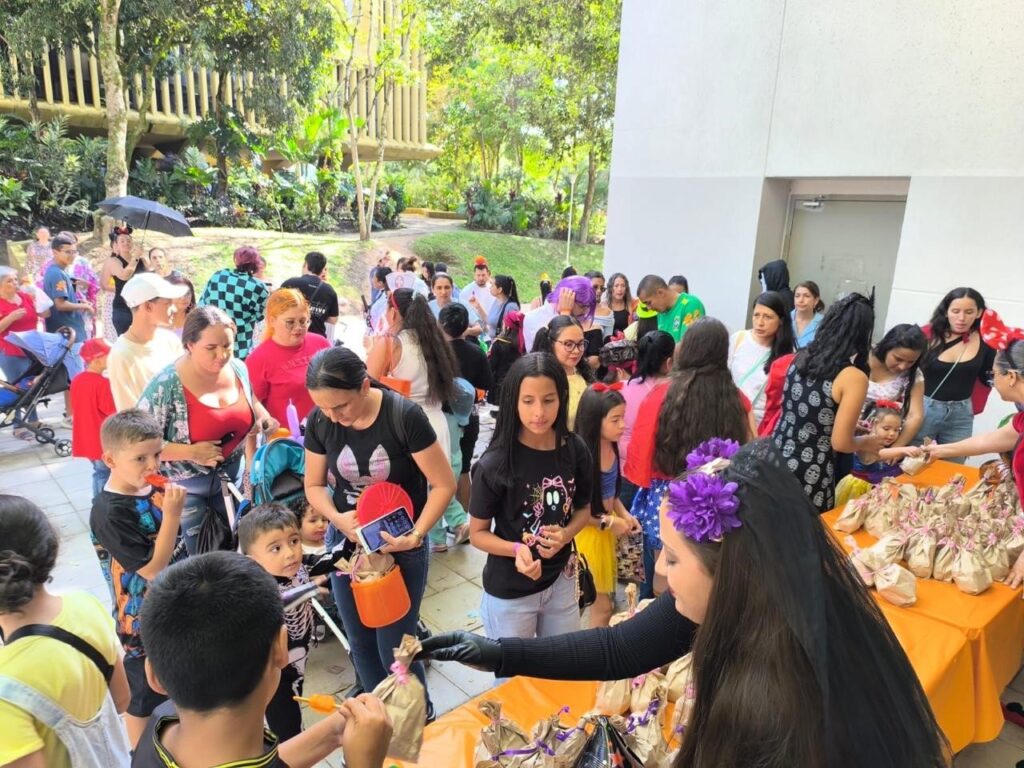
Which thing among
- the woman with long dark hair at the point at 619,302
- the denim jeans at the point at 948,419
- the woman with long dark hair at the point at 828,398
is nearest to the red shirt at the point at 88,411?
the woman with long dark hair at the point at 828,398

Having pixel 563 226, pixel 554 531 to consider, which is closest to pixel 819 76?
pixel 554 531

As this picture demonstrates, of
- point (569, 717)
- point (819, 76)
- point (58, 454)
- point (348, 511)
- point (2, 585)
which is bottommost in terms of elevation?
point (58, 454)

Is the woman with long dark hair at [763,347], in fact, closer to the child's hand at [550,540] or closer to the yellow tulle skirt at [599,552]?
the yellow tulle skirt at [599,552]

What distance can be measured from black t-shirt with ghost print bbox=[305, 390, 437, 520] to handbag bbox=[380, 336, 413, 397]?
4.07 feet

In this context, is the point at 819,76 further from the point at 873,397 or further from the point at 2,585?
the point at 2,585

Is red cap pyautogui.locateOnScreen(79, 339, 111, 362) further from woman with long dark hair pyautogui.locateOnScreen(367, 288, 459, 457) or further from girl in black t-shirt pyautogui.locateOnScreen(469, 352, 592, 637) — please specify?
girl in black t-shirt pyautogui.locateOnScreen(469, 352, 592, 637)

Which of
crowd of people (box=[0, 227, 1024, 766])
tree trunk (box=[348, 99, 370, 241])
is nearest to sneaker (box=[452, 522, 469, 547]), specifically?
crowd of people (box=[0, 227, 1024, 766])

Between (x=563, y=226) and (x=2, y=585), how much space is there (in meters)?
22.4

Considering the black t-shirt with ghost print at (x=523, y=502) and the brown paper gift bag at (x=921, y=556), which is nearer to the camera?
the black t-shirt with ghost print at (x=523, y=502)

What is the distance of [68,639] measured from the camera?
1.55m

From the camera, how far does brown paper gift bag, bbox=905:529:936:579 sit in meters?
2.78

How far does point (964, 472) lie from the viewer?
13.7 ft

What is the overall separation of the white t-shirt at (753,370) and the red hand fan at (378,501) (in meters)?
2.87

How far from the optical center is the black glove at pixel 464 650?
1.49 meters
